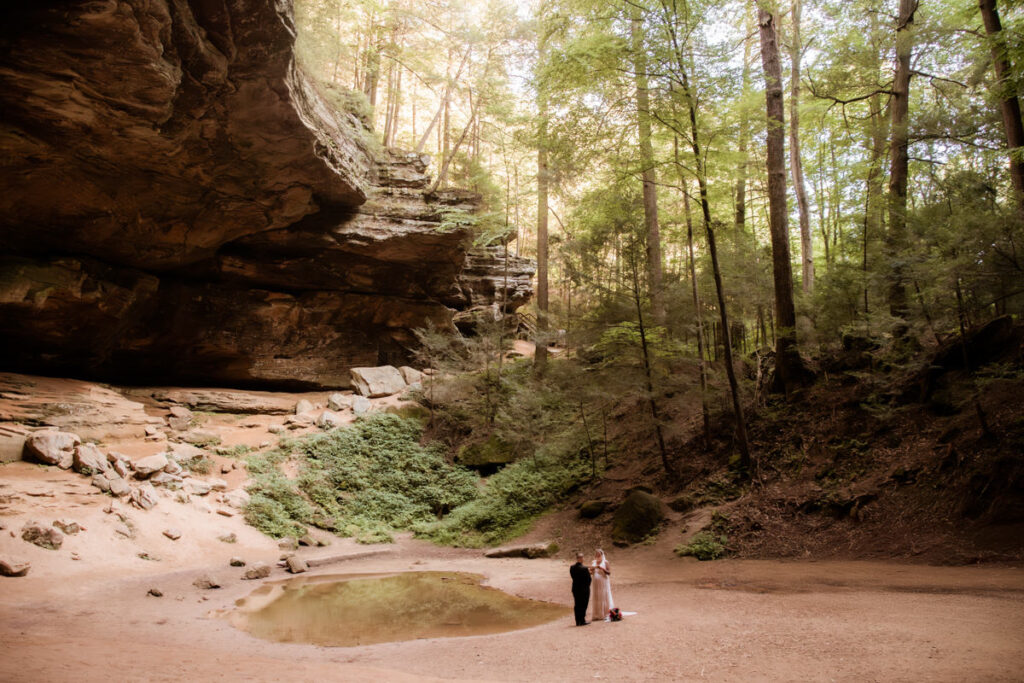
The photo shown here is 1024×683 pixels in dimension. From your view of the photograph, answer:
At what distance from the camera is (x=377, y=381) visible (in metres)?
19.7

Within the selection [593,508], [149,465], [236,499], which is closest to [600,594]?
[593,508]

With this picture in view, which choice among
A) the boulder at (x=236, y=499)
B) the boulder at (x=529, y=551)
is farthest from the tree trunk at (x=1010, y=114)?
the boulder at (x=236, y=499)

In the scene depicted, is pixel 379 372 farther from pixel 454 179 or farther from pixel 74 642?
pixel 74 642

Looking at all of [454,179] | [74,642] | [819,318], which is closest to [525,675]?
[74,642]

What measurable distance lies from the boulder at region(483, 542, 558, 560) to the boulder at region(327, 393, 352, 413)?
9.12 meters

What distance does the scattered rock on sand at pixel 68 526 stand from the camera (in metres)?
9.12

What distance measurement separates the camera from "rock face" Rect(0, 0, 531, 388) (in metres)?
9.35

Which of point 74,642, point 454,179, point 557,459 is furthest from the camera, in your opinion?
point 454,179

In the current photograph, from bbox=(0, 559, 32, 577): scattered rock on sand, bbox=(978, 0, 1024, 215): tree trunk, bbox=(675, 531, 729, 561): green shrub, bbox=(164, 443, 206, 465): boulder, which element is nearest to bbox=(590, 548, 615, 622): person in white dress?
bbox=(675, 531, 729, 561): green shrub

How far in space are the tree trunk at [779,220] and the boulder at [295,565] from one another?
11498 mm

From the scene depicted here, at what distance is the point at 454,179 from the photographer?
2202cm

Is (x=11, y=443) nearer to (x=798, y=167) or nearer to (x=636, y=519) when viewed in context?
(x=636, y=519)

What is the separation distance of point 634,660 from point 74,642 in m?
6.06

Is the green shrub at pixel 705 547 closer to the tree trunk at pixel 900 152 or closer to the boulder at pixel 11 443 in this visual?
the tree trunk at pixel 900 152
